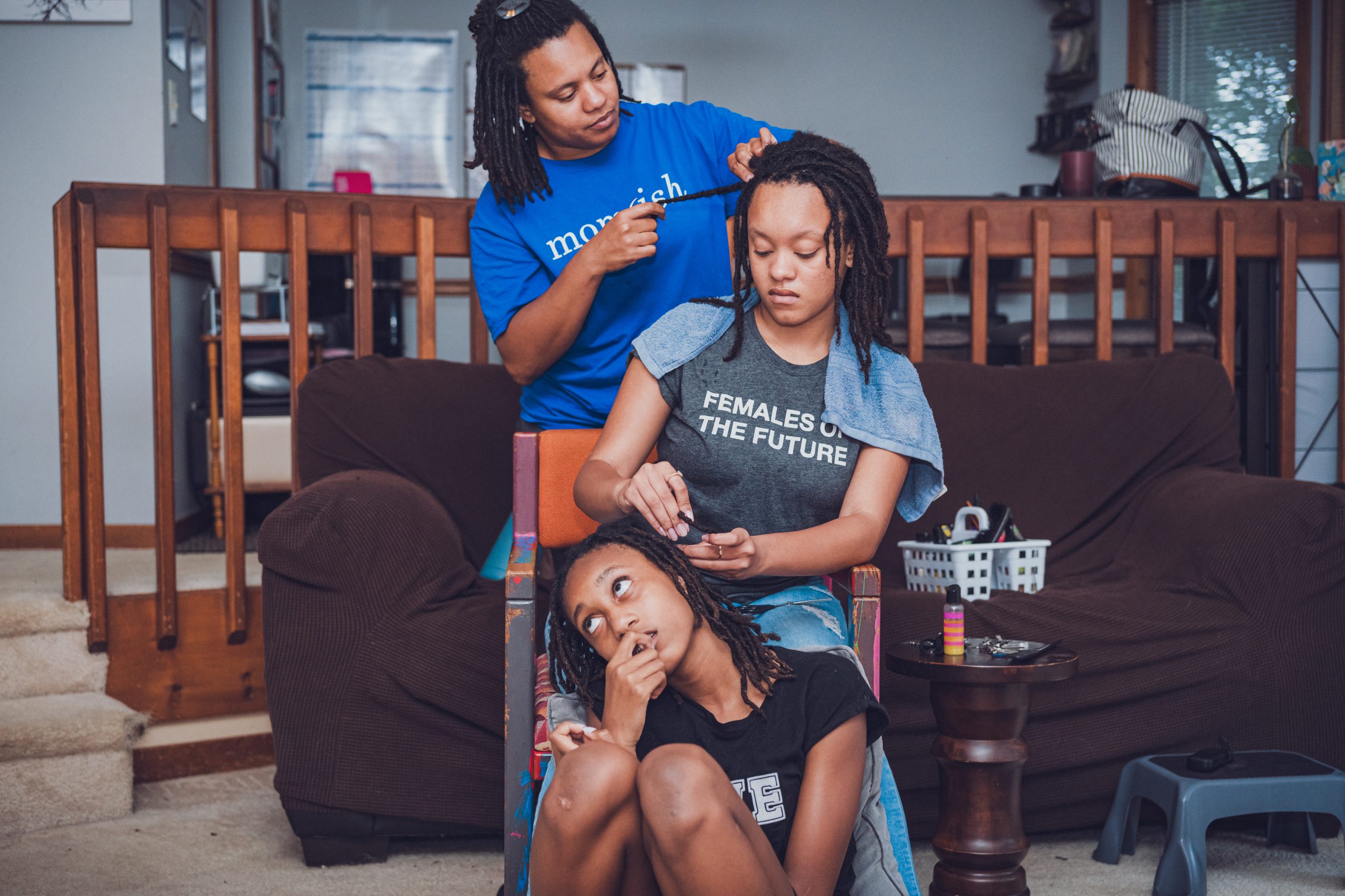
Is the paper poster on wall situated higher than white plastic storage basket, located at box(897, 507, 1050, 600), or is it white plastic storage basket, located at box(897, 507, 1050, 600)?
the paper poster on wall

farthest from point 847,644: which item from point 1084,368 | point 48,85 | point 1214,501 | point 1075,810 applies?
point 48,85

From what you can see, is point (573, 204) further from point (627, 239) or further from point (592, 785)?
point (592, 785)

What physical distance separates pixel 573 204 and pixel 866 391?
61cm

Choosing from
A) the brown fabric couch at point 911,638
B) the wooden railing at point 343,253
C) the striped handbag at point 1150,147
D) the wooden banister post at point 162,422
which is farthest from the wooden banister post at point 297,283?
the striped handbag at point 1150,147

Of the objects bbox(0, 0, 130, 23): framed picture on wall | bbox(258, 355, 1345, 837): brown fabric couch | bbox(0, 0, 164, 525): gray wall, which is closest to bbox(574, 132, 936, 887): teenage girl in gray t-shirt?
bbox(258, 355, 1345, 837): brown fabric couch

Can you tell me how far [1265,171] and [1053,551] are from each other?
3112 mm

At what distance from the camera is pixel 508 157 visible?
6.10 feet

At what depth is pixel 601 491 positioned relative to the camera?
1.49 meters

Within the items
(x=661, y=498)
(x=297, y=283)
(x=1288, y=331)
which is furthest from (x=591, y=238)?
(x=1288, y=331)

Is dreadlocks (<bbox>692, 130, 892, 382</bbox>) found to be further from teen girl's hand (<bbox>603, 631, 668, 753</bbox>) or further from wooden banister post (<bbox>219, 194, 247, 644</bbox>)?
wooden banister post (<bbox>219, 194, 247, 644</bbox>)

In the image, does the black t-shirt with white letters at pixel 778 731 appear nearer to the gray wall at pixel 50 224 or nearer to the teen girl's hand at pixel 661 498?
the teen girl's hand at pixel 661 498

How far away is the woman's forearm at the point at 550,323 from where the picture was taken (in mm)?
1709

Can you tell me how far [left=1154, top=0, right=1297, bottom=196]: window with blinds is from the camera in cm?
480

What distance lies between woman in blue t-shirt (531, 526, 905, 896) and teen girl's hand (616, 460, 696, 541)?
0.09ft
